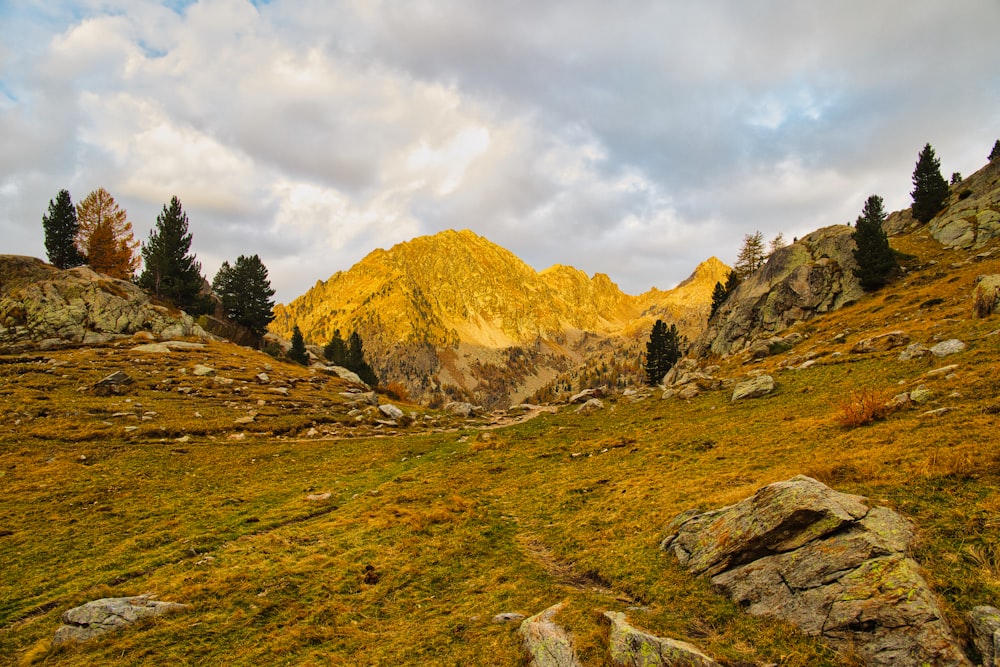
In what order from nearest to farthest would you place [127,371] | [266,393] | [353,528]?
[353,528] < [127,371] < [266,393]

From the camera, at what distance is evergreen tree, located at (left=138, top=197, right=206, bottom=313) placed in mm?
74250

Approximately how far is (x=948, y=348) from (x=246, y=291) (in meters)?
103

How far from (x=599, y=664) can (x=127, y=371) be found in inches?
2202

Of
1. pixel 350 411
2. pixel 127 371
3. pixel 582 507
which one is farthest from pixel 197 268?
pixel 582 507

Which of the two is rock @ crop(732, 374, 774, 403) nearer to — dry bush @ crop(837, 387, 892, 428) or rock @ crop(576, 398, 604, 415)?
dry bush @ crop(837, 387, 892, 428)

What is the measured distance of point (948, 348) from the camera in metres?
22.1

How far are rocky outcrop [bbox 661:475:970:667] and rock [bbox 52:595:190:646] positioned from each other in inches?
502

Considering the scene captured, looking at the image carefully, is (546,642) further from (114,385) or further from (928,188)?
(928,188)

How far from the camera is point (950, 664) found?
541cm

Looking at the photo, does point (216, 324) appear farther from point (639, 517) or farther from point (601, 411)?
point (639, 517)

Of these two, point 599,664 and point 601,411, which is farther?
point 601,411

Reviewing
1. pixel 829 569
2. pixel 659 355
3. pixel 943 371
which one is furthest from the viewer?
pixel 659 355

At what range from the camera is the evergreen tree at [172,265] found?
7425 cm

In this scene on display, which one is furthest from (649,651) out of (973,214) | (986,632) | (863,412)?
(973,214)
